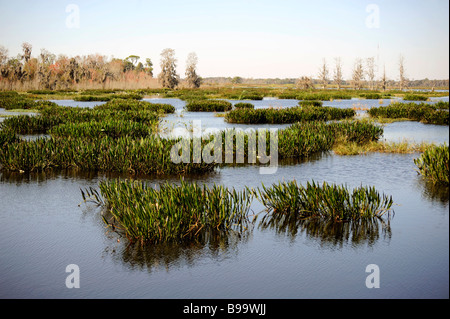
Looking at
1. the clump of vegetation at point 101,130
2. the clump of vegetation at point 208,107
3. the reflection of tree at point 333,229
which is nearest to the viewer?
the reflection of tree at point 333,229

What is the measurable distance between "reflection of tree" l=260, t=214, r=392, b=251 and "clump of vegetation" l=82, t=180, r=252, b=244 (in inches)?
28.2

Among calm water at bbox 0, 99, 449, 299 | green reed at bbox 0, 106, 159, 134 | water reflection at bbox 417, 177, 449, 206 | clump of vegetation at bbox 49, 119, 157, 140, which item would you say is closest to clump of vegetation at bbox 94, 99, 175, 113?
green reed at bbox 0, 106, 159, 134

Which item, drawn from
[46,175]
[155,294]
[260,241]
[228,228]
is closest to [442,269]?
[260,241]

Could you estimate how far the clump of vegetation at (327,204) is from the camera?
8.98 m

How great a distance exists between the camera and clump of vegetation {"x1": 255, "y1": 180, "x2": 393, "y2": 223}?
8977mm

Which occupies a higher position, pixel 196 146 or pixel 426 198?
pixel 196 146

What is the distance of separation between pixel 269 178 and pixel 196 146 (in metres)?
2.86

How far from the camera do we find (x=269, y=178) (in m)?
13.3

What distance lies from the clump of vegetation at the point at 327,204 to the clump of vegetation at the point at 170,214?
0.81 metres

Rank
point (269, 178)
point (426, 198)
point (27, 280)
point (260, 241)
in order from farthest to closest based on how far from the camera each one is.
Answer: point (269, 178), point (426, 198), point (260, 241), point (27, 280)

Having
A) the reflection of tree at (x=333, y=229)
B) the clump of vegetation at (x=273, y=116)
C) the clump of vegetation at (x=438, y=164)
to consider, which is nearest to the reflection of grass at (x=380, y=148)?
the clump of vegetation at (x=438, y=164)

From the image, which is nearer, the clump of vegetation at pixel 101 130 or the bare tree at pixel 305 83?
the clump of vegetation at pixel 101 130

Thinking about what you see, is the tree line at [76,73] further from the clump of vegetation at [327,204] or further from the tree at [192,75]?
the clump of vegetation at [327,204]
